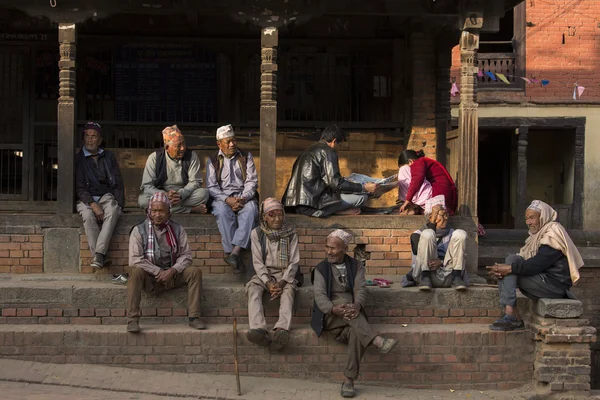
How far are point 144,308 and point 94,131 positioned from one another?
2.32 meters

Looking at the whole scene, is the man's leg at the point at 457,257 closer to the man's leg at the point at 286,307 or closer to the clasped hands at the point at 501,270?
the clasped hands at the point at 501,270

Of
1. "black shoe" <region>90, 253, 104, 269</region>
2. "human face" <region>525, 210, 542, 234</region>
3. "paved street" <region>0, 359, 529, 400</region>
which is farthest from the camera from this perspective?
"black shoe" <region>90, 253, 104, 269</region>

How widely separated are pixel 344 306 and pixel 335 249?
1.95 feet

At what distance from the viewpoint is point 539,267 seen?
28.3 feet

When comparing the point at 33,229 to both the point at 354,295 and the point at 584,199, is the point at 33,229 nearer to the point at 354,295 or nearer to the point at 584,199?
the point at 354,295

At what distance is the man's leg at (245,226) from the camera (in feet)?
30.6

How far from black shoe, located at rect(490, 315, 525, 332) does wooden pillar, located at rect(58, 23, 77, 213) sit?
201 inches

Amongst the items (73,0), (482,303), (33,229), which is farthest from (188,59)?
(482,303)

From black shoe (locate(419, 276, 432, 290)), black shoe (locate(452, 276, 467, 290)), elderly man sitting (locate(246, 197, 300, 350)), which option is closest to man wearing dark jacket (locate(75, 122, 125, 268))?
elderly man sitting (locate(246, 197, 300, 350))

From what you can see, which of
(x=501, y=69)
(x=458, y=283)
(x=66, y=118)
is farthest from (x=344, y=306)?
(x=501, y=69)

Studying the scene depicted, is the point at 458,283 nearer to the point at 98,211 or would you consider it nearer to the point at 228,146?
the point at 228,146

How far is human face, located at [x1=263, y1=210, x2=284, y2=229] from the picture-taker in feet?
28.6

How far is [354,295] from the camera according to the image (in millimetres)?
8398

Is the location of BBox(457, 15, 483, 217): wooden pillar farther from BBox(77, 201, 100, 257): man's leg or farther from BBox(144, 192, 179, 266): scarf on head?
BBox(77, 201, 100, 257): man's leg
